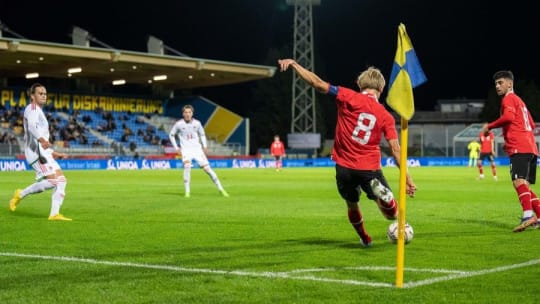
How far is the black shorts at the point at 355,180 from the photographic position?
383 inches

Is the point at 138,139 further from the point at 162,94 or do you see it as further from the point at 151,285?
the point at 151,285

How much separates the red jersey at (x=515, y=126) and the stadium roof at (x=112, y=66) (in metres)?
44.4

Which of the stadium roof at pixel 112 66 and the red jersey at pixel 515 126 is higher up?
the stadium roof at pixel 112 66

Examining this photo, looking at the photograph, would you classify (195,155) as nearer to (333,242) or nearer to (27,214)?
(27,214)

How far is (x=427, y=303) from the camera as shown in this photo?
6.66 meters

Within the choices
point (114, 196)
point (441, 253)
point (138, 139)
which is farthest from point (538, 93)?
point (441, 253)

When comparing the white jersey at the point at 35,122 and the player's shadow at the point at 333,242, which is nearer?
the player's shadow at the point at 333,242

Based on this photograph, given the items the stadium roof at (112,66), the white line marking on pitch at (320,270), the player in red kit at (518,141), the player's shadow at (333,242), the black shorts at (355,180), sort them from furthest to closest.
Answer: the stadium roof at (112,66), the player in red kit at (518,141), the player's shadow at (333,242), the black shorts at (355,180), the white line marking on pitch at (320,270)

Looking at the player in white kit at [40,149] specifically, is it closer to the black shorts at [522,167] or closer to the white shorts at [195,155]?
the black shorts at [522,167]

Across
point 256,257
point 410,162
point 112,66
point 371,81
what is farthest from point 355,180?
point 410,162

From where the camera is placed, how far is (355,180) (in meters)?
9.83

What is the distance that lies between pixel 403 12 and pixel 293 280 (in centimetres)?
9474

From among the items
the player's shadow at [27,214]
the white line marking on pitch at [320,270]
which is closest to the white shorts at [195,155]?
the player's shadow at [27,214]

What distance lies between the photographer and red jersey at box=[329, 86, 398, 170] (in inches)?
378
